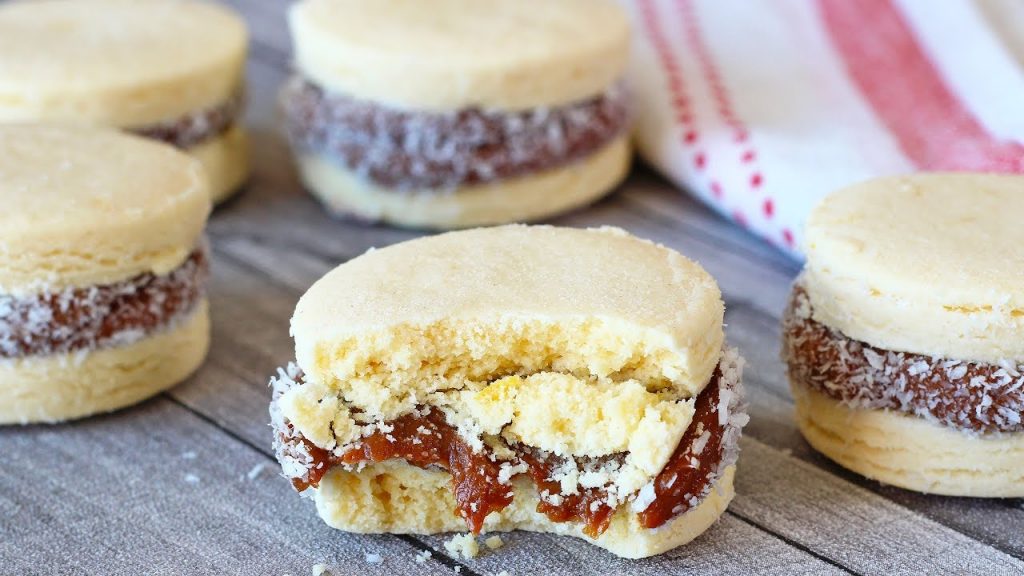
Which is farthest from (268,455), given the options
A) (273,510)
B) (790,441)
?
(790,441)

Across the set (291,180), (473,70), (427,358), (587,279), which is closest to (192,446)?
(427,358)

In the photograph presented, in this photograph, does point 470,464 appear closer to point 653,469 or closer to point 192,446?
point 653,469

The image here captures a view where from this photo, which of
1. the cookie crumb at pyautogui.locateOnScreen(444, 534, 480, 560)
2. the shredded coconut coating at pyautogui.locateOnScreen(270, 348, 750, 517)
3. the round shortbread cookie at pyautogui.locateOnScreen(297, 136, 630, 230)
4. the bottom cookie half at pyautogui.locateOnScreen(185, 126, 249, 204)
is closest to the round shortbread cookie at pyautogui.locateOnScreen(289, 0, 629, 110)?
the round shortbread cookie at pyautogui.locateOnScreen(297, 136, 630, 230)

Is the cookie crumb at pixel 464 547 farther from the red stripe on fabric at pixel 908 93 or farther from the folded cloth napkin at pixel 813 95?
the red stripe on fabric at pixel 908 93

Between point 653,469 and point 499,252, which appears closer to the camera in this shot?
point 653,469

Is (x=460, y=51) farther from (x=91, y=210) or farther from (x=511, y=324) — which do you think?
(x=511, y=324)

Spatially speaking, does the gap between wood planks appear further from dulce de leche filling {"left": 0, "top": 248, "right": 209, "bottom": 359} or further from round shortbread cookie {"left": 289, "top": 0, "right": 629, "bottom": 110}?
round shortbread cookie {"left": 289, "top": 0, "right": 629, "bottom": 110}
